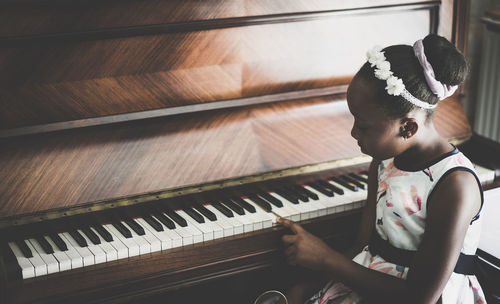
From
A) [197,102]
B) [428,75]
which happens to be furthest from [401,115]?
[197,102]

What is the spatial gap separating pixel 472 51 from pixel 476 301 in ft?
5.93

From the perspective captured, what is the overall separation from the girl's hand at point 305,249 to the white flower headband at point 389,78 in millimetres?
520

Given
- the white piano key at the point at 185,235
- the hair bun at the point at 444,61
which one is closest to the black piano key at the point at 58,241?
the white piano key at the point at 185,235

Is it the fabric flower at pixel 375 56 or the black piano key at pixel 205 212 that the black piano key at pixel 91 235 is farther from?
the fabric flower at pixel 375 56

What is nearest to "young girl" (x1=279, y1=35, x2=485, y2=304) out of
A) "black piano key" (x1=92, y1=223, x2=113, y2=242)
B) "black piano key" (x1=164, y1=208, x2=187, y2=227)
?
"black piano key" (x1=164, y1=208, x2=187, y2=227)

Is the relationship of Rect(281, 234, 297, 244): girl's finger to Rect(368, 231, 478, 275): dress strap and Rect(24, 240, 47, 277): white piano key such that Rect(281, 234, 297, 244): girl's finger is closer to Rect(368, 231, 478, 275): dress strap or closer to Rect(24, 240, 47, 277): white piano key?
Rect(368, 231, 478, 275): dress strap

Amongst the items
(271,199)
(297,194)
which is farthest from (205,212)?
(297,194)

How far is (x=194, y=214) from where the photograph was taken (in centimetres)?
184

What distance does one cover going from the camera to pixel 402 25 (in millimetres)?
2311

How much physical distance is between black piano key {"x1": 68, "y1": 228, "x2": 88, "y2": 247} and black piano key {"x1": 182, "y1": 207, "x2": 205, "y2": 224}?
349 mm

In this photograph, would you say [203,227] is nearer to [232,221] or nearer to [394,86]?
[232,221]

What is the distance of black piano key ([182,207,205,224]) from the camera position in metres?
1.80

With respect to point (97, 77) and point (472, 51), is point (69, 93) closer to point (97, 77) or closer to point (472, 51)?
point (97, 77)

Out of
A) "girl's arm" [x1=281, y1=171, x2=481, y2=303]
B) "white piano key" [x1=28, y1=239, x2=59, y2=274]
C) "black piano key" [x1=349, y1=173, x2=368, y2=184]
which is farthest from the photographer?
"black piano key" [x1=349, y1=173, x2=368, y2=184]
